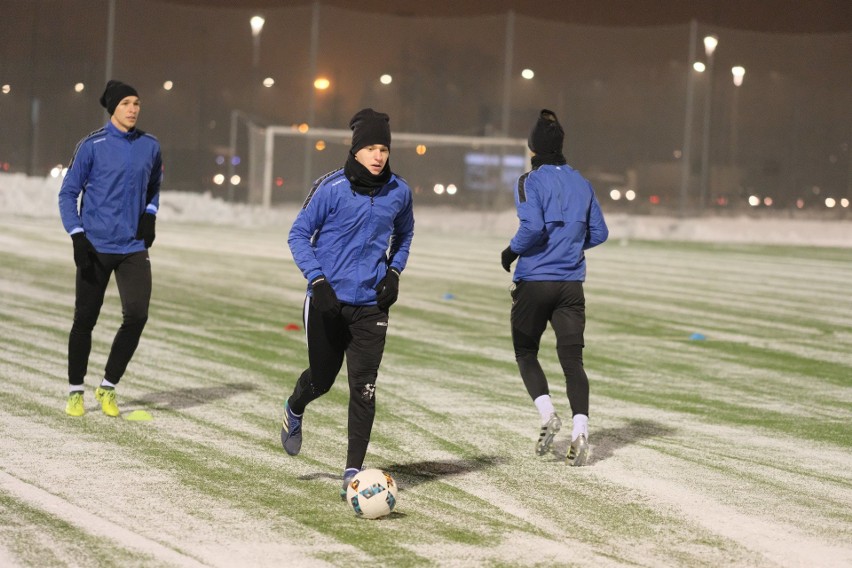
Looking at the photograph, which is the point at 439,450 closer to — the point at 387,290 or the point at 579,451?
the point at 579,451

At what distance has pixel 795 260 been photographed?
31.2 meters

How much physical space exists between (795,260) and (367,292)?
2611cm

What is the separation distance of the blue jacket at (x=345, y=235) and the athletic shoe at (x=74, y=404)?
2.78 meters

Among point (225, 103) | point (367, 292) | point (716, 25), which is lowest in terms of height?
point (367, 292)

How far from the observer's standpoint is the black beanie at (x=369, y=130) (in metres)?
6.38

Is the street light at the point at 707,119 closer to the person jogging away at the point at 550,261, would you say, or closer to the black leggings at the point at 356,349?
the person jogging away at the point at 550,261

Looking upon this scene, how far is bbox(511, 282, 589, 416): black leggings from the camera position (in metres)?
7.77

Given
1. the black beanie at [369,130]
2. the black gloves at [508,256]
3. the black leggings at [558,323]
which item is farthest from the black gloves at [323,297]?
the black leggings at [558,323]

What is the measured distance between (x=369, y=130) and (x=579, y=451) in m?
2.28

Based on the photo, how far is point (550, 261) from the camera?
307 inches

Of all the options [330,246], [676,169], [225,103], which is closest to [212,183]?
[225,103]

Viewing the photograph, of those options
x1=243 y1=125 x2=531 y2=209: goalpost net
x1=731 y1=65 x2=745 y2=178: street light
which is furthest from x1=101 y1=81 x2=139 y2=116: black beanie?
x1=731 y1=65 x2=745 y2=178: street light

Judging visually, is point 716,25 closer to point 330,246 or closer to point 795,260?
point 795,260

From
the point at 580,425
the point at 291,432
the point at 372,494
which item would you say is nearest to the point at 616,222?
the point at 580,425
